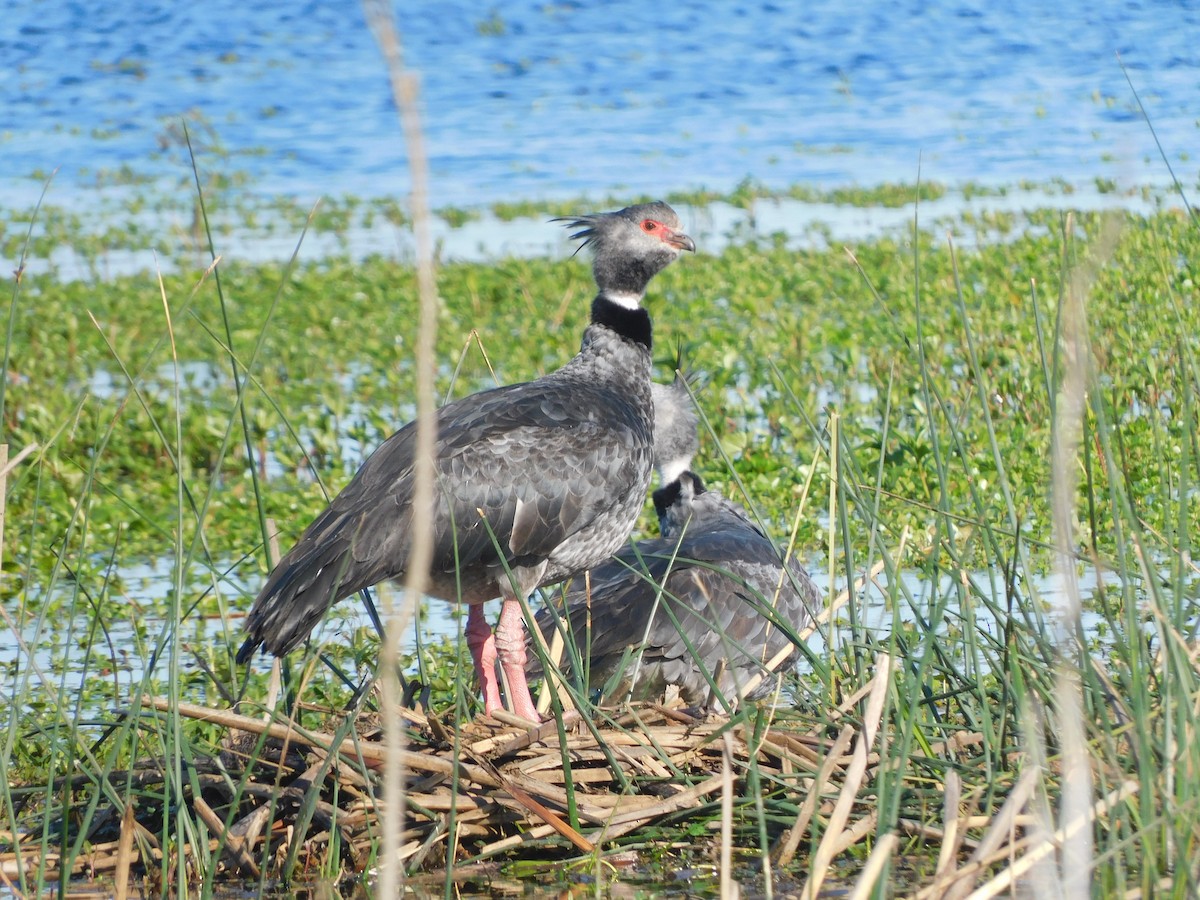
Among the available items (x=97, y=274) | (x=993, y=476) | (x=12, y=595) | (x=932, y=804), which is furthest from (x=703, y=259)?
(x=932, y=804)

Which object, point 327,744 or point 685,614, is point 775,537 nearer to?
point 685,614

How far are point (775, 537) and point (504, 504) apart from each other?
1664 mm

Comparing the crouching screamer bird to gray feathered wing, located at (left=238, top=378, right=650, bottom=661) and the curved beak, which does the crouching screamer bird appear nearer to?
gray feathered wing, located at (left=238, top=378, right=650, bottom=661)

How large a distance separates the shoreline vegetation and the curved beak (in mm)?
477

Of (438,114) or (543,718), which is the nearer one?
(543,718)

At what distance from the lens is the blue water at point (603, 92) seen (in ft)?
54.3

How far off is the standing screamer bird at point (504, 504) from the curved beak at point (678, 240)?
598 millimetres

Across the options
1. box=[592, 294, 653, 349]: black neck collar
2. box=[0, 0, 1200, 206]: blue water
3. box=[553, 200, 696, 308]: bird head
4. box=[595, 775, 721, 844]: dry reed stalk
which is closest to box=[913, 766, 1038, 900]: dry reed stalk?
box=[595, 775, 721, 844]: dry reed stalk

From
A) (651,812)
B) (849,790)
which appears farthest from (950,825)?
(651,812)

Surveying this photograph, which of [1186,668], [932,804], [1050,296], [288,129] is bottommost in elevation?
[288,129]

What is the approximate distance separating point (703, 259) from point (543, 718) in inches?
301

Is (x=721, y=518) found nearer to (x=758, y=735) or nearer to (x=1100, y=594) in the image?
(x=758, y=735)

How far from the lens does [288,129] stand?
19891 mm

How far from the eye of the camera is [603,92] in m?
21.5
